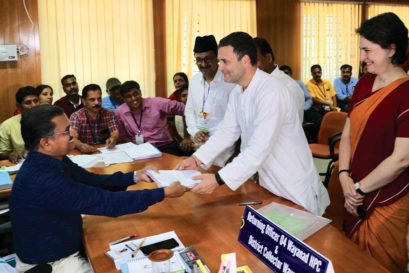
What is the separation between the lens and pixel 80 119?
3500 mm

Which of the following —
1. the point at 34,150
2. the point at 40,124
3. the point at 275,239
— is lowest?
the point at 275,239

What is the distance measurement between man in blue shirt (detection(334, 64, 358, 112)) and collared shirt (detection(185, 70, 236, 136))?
4.90 metres

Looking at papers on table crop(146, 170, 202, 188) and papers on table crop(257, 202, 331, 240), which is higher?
papers on table crop(146, 170, 202, 188)

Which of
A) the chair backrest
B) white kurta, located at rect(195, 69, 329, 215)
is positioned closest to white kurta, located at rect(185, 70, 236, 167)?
white kurta, located at rect(195, 69, 329, 215)

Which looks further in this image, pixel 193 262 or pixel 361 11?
pixel 361 11

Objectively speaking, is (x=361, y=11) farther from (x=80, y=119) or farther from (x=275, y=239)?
(x=275, y=239)

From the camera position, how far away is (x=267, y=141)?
72.0 inches

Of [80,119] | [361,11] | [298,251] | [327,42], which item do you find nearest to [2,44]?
[80,119]

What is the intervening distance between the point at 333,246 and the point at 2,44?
4.93 metres

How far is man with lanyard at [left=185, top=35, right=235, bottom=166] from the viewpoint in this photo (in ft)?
9.42

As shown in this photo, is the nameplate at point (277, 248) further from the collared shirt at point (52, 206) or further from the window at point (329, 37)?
the window at point (329, 37)

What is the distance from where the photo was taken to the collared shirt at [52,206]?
4.94 feet

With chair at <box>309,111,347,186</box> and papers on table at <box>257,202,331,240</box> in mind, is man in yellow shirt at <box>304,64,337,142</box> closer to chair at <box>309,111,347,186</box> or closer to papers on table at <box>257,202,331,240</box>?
chair at <box>309,111,347,186</box>

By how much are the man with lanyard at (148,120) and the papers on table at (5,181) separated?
1286 mm
